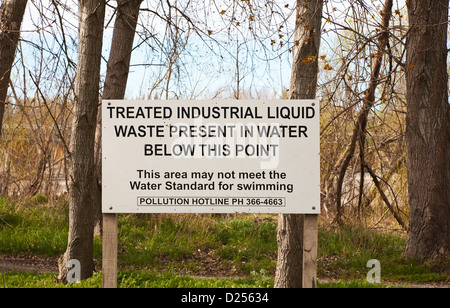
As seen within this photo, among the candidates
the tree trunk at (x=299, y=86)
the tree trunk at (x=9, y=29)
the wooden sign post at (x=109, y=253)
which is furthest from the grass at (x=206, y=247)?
the tree trunk at (x=9, y=29)

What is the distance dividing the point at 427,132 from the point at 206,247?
4381mm

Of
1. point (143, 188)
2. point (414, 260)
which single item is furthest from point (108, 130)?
point (414, 260)

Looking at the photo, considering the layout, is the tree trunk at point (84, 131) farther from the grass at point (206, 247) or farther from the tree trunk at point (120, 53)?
the tree trunk at point (120, 53)

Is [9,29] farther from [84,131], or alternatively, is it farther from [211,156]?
[211,156]

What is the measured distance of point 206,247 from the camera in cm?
1018

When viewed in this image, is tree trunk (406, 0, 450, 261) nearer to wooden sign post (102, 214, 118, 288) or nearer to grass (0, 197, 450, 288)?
grass (0, 197, 450, 288)

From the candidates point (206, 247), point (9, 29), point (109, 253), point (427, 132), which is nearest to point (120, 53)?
point (9, 29)

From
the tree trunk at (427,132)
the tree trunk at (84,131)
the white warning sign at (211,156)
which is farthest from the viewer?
the tree trunk at (427,132)

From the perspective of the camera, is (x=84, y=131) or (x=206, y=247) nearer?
(x=84, y=131)

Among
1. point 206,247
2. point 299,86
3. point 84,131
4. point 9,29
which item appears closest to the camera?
point 299,86

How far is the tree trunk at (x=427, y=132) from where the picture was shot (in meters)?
9.28

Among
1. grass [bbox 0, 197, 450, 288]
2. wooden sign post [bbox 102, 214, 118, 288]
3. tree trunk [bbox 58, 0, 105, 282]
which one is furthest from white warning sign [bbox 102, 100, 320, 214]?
grass [bbox 0, 197, 450, 288]

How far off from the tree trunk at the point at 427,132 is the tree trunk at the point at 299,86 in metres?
3.13
